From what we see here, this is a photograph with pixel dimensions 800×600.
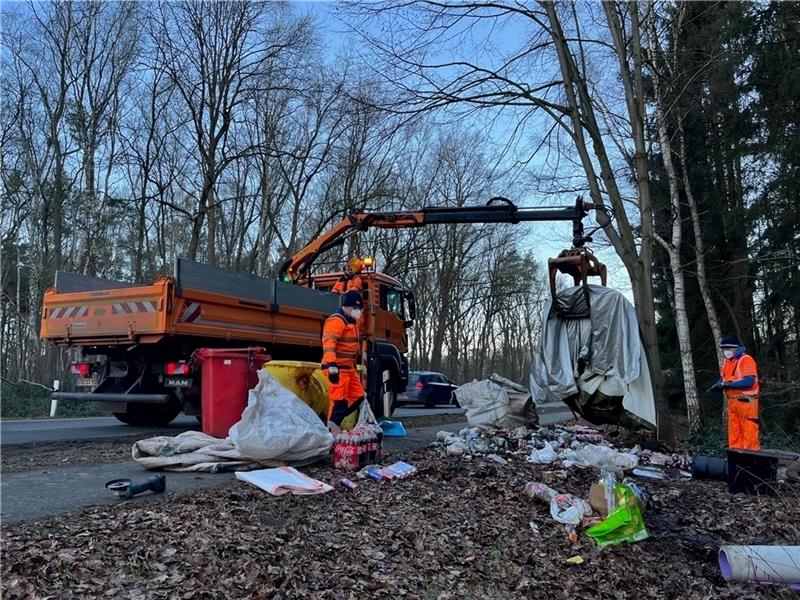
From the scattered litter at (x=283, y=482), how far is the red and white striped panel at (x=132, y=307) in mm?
4036

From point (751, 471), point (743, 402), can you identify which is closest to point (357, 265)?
point (743, 402)

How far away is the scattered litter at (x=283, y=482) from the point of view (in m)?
5.32

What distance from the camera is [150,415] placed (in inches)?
426

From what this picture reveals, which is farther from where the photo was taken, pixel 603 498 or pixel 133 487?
pixel 603 498

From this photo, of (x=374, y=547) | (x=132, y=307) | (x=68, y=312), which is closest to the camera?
(x=374, y=547)

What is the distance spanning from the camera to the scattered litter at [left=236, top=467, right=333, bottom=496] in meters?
5.32

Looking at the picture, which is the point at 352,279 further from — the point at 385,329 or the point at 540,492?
the point at 540,492

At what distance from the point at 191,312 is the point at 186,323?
0.18 metres

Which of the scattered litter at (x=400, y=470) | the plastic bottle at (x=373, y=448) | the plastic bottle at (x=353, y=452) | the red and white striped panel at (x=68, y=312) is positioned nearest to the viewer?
the scattered litter at (x=400, y=470)

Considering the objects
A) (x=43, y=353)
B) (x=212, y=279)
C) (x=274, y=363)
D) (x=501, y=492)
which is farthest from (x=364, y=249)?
(x=501, y=492)

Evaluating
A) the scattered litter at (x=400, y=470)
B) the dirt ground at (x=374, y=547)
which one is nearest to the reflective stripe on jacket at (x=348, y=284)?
the scattered litter at (x=400, y=470)

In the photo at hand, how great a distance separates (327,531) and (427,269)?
2940 cm

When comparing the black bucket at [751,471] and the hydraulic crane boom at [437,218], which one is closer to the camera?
the black bucket at [751,471]

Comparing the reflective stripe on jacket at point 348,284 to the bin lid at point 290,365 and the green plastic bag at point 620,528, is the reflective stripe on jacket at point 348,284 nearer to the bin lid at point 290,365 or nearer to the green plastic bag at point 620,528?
the bin lid at point 290,365
